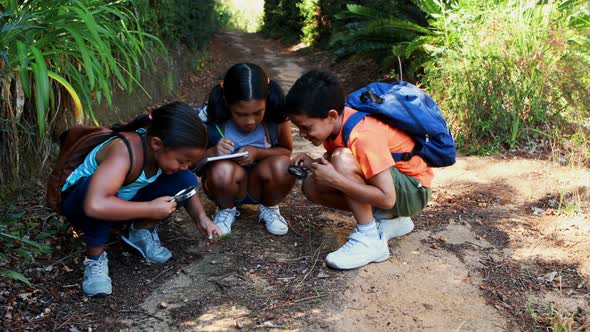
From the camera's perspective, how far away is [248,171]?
9.44 feet

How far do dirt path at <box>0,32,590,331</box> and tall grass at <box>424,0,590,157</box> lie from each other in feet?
3.72

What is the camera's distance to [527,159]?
408 centimetres

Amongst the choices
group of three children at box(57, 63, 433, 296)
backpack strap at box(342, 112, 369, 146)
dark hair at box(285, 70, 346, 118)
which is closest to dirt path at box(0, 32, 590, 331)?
group of three children at box(57, 63, 433, 296)

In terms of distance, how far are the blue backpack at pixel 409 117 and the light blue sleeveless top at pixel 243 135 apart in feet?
1.81

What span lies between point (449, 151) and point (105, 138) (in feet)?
5.25

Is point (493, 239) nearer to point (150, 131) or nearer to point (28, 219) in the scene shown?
point (150, 131)

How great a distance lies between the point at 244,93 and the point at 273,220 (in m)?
0.75

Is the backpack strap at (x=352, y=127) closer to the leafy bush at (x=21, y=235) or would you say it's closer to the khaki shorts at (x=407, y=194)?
the khaki shorts at (x=407, y=194)

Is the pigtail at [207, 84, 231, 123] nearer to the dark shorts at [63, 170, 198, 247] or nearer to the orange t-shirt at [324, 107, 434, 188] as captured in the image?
the orange t-shirt at [324, 107, 434, 188]

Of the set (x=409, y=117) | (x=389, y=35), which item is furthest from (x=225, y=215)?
(x=389, y=35)

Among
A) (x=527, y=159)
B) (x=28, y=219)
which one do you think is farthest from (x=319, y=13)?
(x=28, y=219)

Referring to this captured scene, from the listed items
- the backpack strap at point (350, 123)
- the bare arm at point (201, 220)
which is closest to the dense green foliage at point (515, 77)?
the backpack strap at point (350, 123)

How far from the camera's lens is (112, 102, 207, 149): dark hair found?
6.88ft

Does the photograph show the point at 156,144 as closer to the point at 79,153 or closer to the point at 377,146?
the point at 79,153
